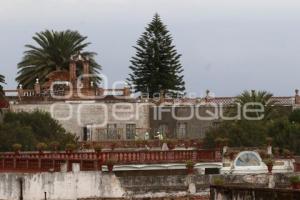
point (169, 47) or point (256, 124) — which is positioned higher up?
point (169, 47)

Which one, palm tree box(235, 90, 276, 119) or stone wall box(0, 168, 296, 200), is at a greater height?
palm tree box(235, 90, 276, 119)

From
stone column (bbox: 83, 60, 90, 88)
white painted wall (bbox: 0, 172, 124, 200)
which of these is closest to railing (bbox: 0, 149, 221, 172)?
white painted wall (bbox: 0, 172, 124, 200)

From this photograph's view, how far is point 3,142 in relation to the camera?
166 feet

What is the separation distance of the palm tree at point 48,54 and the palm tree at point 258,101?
10262 mm

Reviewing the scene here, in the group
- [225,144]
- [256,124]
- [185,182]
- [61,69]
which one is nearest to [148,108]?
[61,69]

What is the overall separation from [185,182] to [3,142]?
15.3 meters

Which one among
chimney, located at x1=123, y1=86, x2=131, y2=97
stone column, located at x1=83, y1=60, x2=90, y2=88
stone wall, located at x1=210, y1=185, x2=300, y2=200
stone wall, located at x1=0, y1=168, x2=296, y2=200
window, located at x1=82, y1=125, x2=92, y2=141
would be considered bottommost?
stone wall, located at x1=0, y1=168, x2=296, y2=200

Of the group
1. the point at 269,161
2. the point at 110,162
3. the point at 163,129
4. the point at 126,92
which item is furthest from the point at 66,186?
the point at 126,92

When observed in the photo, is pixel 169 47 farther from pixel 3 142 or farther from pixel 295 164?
pixel 295 164

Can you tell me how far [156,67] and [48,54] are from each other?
1068 centimetres

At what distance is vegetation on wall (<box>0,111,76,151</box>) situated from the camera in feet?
168

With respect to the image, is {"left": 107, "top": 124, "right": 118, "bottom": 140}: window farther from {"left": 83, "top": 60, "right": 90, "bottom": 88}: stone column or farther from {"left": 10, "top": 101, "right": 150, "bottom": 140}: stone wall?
{"left": 83, "top": 60, "right": 90, "bottom": 88}: stone column

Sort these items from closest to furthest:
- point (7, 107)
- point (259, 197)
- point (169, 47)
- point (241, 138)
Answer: point (259, 197)
point (241, 138)
point (7, 107)
point (169, 47)

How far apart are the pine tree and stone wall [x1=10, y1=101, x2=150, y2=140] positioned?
29.8 ft
